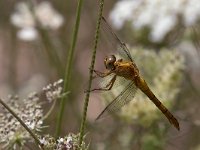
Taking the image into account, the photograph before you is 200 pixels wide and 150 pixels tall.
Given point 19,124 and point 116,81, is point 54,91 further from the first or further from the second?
point 116,81

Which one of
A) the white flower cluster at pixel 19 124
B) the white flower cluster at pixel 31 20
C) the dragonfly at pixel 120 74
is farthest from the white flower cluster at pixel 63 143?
the white flower cluster at pixel 31 20

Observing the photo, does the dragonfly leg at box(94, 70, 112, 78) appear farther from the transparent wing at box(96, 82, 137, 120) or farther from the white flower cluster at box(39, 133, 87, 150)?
A: the white flower cluster at box(39, 133, 87, 150)

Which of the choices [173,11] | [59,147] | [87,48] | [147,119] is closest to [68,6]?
[87,48]

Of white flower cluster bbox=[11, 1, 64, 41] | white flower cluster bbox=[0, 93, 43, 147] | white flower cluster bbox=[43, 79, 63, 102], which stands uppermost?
white flower cluster bbox=[11, 1, 64, 41]

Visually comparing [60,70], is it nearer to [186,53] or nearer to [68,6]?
[186,53]

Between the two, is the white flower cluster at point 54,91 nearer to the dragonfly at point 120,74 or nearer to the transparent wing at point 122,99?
the dragonfly at point 120,74

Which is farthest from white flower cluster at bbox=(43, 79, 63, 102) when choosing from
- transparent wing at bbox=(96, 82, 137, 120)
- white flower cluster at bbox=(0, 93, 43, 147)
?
transparent wing at bbox=(96, 82, 137, 120)
